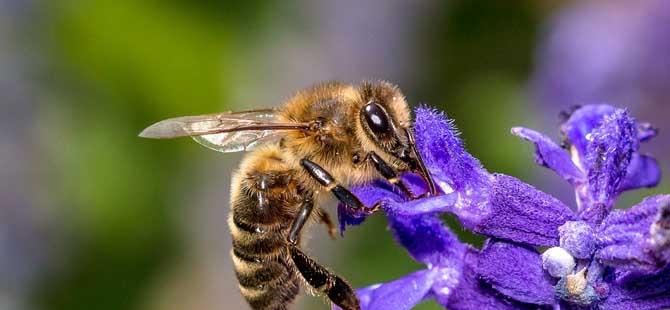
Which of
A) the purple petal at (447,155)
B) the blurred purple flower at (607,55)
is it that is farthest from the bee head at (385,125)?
the blurred purple flower at (607,55)

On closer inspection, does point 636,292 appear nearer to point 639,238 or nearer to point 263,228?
point 639,238

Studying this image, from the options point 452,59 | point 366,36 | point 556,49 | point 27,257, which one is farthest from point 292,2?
point 27,257

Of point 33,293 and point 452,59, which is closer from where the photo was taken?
point 33,293

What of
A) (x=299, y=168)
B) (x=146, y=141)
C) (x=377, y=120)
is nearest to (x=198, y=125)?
(x=299, y=168)

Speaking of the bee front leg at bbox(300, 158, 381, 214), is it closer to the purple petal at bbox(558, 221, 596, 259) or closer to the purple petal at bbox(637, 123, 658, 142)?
the purple petal at bbox(558, 221, 596, 259)

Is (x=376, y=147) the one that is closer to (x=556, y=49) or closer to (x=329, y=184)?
(x=329, y=184)

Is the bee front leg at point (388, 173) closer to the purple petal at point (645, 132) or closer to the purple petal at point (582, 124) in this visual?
the purple petal at point (582, 124)
